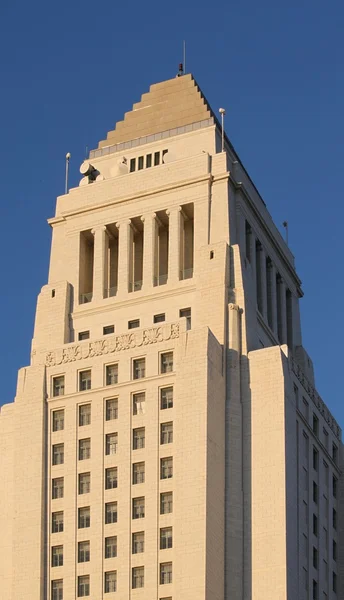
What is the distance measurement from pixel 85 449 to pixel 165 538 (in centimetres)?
748

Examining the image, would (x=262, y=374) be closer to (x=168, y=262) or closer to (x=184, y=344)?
(x=184, y=344)

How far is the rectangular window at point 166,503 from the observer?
81188mm

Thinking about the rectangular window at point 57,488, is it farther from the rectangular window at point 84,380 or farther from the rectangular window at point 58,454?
the rectangular window at point 84,380

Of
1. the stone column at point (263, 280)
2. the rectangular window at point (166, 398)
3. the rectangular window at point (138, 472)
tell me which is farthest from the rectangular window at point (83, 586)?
the stone column at point (263, 280)

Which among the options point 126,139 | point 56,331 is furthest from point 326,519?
point 126,139

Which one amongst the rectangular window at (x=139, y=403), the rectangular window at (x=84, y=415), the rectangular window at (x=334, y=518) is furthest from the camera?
the rectangular window at (x=334, y=518)

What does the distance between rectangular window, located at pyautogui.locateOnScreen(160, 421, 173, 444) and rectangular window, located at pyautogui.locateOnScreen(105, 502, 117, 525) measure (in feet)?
13.7

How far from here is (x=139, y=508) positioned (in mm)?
82188

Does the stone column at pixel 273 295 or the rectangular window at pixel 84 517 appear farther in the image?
the stone column at pixel 273 295

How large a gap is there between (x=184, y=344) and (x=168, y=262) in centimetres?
874

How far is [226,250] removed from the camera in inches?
3492

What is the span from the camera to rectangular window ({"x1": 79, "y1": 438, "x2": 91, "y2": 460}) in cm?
8494

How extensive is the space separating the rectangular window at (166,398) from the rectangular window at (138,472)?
10.6 feet

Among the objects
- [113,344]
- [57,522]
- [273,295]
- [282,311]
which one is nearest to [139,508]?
[57,522]
